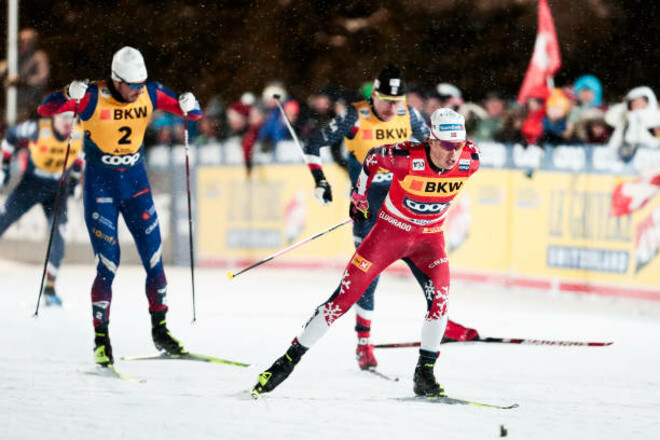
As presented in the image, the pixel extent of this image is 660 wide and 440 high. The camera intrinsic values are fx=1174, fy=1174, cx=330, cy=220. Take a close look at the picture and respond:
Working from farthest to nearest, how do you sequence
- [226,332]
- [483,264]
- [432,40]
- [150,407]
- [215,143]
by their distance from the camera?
1. [432,40]
2. [215,143]
3. [483,264]
4. [226,332]
5. [150,407]

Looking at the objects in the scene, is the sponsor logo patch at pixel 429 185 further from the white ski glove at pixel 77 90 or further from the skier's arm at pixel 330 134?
the white ski glove at pixel 77 90

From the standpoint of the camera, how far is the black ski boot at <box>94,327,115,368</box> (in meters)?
7.77

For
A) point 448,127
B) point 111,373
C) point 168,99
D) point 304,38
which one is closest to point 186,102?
point 168,99

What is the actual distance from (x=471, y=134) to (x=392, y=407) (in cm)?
630

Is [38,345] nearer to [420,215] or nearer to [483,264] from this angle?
[420,215]

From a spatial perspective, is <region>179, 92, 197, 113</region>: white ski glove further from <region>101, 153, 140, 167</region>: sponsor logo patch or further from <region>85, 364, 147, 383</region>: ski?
<region>85, 364, 147, 383</region>: ski

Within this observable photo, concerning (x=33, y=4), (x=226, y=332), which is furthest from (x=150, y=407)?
(x=33, y=4)

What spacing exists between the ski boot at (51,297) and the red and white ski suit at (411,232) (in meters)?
4.38

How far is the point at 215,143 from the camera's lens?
522 inches

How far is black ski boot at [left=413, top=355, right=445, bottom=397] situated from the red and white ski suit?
9 centimetres

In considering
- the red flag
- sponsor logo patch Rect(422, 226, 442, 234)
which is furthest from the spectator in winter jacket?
sponsor logo patch Rect(422, 226, 442, 234)

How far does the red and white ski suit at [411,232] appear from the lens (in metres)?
6.73

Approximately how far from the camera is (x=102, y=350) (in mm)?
7812

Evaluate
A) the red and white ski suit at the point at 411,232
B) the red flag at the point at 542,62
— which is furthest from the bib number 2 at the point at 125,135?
the red flag at the point at 542,62
